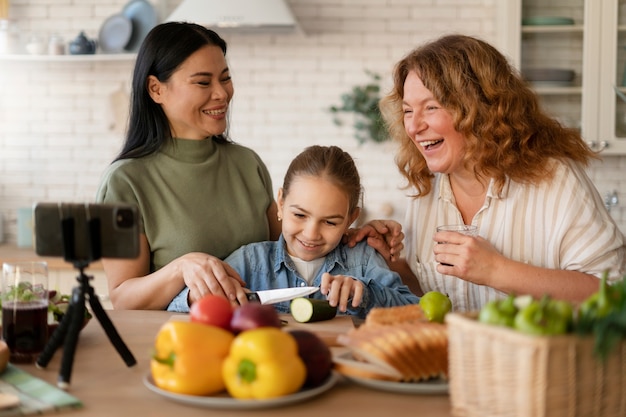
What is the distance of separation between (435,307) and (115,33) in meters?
3.80

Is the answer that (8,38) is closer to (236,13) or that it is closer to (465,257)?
(236,13)

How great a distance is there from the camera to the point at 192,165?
110 inches

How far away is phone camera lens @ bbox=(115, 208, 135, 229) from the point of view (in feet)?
5.42

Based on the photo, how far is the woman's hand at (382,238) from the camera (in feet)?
8.84

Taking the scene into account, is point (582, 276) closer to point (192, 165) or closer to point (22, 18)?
point (192, 165)

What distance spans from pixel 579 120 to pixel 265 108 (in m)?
1.94

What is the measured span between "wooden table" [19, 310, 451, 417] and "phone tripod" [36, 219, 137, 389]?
29mm

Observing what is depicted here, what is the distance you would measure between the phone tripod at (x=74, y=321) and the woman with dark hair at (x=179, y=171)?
28.6 inches

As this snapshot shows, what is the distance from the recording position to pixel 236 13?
4.80 m

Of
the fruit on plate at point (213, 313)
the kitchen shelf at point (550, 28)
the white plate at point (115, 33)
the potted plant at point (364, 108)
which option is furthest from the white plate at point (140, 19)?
the fruit on plate at point (213, 313)

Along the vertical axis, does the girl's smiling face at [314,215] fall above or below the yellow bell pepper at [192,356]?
above

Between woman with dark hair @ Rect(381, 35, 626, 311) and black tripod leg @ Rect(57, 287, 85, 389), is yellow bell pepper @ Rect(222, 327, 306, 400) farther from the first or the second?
woman with dark hair @ Rect(381, 35, 626, 311)

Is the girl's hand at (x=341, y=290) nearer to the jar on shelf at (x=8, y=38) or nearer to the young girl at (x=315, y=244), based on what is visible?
the young girl at (x=315, y=244)

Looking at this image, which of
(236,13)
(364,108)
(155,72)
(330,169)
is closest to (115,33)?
(236,13)
